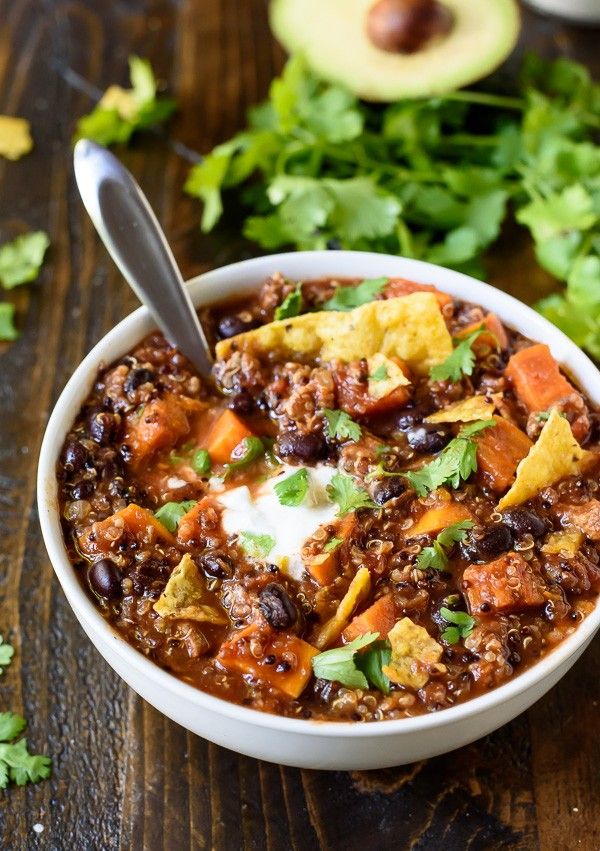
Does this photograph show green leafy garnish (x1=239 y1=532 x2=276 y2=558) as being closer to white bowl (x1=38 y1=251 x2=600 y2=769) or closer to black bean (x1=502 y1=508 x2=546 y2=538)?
white bowl (x1=38 y1=251 x2=600 y2=769)

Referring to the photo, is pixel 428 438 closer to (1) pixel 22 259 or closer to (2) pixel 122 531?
(2) pixel 122 531

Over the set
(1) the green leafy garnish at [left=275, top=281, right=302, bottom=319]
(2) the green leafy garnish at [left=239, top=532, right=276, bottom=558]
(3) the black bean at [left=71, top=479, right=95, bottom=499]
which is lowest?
(2) the green leafy garnish at [left=239, top=532, right=276, bottom=558]

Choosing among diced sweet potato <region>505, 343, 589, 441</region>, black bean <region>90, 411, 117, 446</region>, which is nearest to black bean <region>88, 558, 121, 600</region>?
black bean <region>90, 411, 117, 446</region>

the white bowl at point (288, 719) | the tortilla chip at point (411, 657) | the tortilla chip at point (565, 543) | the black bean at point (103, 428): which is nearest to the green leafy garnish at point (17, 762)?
the white bowl at point (288, 719)

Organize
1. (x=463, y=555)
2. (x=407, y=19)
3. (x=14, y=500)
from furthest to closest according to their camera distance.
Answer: (x=407, y=19) → (x=14, y=500) → (x=463, y=555)

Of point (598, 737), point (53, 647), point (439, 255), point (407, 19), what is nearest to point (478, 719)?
point (598, 737)

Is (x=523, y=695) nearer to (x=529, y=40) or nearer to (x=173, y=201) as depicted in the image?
(x=173, y=201)
